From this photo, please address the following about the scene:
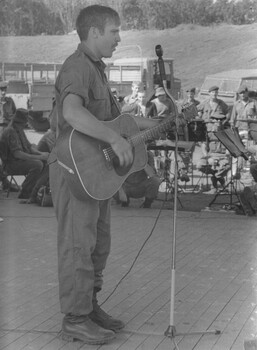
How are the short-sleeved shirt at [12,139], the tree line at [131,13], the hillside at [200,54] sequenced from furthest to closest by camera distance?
the hillside at [200,54], the short-sleeved shirt at [12,139], the tree line at [131,13]

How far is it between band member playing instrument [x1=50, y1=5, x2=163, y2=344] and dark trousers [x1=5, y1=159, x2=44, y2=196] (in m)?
6.47

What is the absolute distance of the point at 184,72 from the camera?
2289 cm

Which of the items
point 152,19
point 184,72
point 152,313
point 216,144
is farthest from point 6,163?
point 184,72

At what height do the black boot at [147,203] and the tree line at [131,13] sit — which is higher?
the tree line at [131,13]

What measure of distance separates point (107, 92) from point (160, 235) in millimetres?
4005

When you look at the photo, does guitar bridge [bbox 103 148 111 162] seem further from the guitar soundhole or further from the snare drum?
the snare drum

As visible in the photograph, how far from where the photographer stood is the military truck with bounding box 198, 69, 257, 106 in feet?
71.6

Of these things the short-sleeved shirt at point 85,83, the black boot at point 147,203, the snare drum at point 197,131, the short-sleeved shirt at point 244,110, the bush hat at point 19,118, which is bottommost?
the black boot at point 147,203

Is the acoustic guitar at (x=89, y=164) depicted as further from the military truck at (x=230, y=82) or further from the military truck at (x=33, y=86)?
the military truck at (x=230, y=82)

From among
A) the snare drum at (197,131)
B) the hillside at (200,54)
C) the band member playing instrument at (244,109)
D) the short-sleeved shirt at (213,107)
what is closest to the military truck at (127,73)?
the hillside at (200,54)

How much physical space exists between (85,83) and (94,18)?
0.40 m

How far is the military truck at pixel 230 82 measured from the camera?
21.8 metres

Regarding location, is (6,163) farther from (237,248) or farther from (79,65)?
(79,65)

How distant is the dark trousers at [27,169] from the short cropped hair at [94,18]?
657cm
